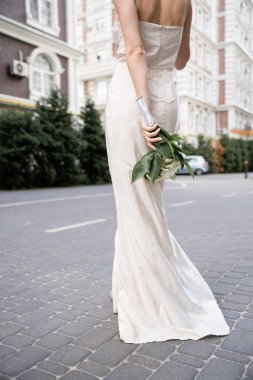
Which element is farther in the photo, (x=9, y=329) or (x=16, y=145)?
(x=16, y=145)

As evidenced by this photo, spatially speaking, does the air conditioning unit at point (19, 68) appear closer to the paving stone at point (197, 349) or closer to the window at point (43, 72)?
the window at point (43, 72)

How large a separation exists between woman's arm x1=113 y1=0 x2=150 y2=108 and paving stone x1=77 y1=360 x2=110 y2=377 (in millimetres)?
1473

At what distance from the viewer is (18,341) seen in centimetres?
237

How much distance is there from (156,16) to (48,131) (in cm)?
1558

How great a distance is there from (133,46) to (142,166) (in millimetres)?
695

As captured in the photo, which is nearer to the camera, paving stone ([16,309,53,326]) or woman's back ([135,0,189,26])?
woman's back ([135,0,189,26])

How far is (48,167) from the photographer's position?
17.3m

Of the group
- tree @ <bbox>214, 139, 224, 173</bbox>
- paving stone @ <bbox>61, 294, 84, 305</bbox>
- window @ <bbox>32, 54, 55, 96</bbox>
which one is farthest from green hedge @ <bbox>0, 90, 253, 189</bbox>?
tree @ <bbox>214, 139, 224, 173</bbox>

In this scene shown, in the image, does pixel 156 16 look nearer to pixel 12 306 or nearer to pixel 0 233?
pixel 12 306

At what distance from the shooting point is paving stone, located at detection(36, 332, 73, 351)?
2304 millimetres

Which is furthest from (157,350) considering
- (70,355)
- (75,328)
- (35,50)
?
(35,50)

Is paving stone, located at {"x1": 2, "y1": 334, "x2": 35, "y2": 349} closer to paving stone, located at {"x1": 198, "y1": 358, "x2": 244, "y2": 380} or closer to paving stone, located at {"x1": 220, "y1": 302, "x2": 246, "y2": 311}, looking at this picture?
paving stone, located at {"x1": 198, "y1": 358, "x2": 244, "y2": 380}

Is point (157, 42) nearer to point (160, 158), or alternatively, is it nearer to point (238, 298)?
point (160, 158)

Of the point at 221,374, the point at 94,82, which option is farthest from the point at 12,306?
the point at 94,82
